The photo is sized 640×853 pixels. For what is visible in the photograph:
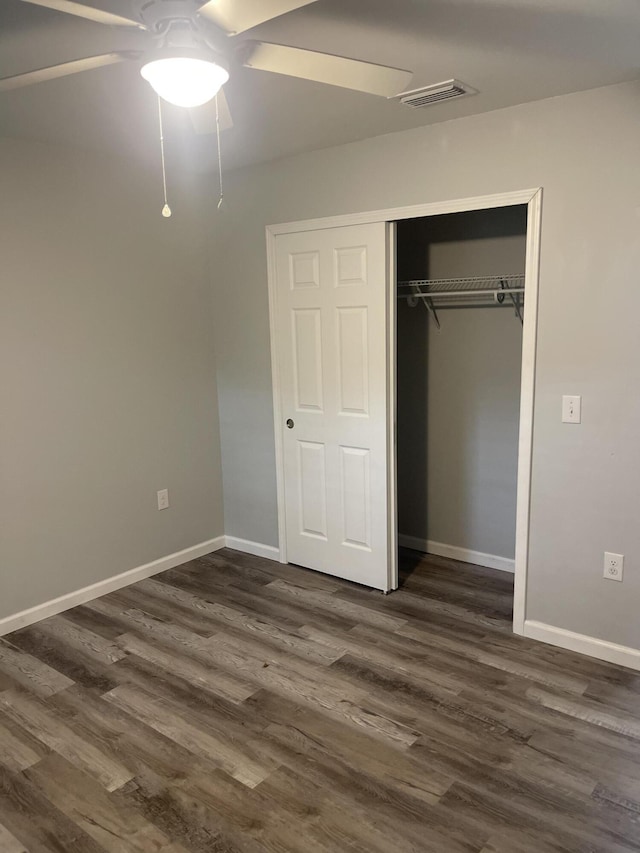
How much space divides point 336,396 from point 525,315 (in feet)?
3.85

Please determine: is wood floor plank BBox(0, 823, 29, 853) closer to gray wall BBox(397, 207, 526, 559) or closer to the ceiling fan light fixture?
the ceiling fan light fixture

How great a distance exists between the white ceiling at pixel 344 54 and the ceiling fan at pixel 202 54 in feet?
0.44

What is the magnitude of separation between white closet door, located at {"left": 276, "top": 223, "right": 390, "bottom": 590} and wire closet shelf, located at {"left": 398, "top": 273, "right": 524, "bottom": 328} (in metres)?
Result: 0.55

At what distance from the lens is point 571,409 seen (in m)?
2.85

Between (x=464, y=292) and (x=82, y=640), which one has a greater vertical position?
(x=464, y=292)

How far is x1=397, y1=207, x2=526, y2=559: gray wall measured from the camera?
3.76 meters

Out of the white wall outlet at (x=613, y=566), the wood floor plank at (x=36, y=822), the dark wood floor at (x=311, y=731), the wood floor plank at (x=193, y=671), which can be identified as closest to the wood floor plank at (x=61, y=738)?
the dark wood floor at (x=311, y=731)

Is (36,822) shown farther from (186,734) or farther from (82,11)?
(82,11)

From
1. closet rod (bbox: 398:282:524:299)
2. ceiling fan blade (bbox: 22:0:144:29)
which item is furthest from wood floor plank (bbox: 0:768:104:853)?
closet rod (bbox: 398:282:524:299)

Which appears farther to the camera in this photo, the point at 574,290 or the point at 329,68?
the point at 574,290

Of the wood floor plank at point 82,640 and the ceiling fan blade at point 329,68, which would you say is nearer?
the ceiling fan blade at point 329,68

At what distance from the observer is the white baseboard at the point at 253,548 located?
419 cm

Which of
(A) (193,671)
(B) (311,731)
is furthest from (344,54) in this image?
(A) (193,671)

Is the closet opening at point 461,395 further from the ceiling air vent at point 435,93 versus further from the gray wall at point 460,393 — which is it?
the ceiling air vent at point 435,93
